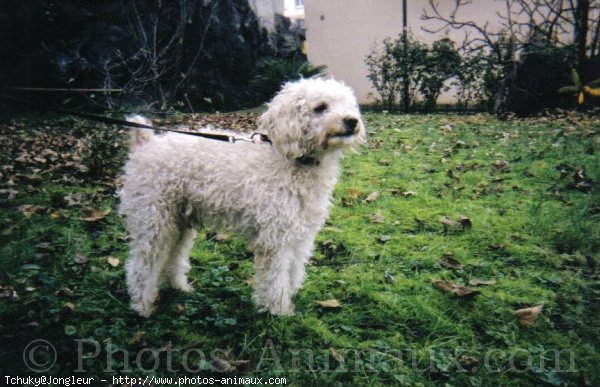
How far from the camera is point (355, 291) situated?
10.6 ft

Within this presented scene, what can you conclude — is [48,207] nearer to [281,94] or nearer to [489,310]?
[281,94]

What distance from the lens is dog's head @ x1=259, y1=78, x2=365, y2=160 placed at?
2.81m

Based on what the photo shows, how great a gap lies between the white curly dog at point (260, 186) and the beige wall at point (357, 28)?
15.1 metres

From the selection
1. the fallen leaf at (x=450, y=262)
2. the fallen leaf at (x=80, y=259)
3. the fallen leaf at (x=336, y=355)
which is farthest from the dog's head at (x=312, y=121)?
the fallen leaf at (x=80, y=259)

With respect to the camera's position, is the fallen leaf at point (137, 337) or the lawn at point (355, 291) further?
the fallen leaf at point (137, 337)

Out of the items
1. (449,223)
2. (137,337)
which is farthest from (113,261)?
(449,223)

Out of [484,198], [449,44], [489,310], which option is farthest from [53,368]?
[449,44]

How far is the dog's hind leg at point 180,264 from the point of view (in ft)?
10.9

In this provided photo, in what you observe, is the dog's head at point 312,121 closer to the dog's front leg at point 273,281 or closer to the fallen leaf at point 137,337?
the dog's front leg at point 273,281

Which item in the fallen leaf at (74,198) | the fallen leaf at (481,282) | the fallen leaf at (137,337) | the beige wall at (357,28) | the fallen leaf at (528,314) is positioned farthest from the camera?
the beige wall at (357,28)

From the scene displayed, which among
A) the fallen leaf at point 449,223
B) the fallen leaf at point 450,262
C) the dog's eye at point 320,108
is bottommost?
the fallen leaf at point 450,262

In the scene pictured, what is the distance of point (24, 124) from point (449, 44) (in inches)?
507

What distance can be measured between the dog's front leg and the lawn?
0.11 metres

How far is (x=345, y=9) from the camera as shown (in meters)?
18.6
